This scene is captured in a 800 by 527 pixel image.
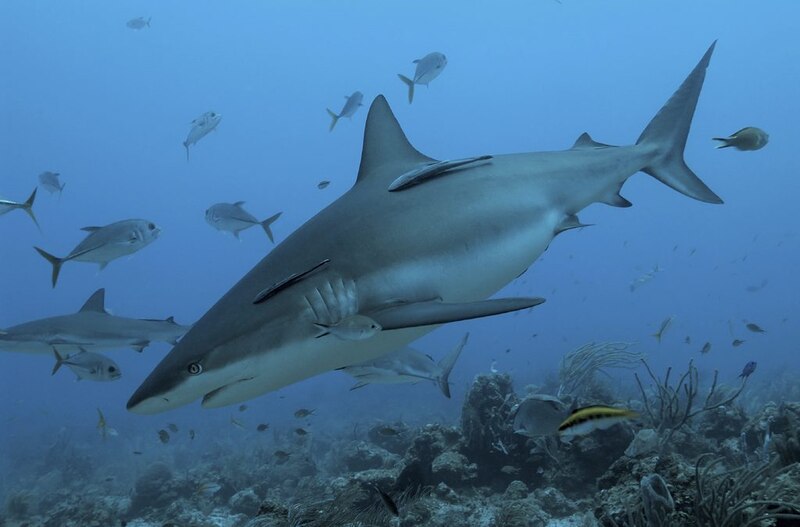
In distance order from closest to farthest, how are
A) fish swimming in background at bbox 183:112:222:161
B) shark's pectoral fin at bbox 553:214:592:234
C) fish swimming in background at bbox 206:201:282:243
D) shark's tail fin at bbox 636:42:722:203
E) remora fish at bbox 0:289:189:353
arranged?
shark's pectoral fin at bbox 553:214:592:234 < shark's tail fin at bbox 636:42:722:203 < remora fish at bbox 0:289:189:353 < fish swimming in background at bbox 206:201:282:243 < fish swimming in background at bbox 183:112:222:161

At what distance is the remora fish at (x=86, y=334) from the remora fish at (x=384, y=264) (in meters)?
3.80

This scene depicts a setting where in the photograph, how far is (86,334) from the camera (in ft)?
21.2

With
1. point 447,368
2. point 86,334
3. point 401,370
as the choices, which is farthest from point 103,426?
point 447,368

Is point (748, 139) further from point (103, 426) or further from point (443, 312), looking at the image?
point (103, 426)

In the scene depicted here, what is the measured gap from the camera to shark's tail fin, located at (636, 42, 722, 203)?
14.7 ft

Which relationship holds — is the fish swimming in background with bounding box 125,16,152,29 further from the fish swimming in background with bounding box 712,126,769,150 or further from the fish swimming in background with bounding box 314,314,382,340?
the fish swimming in background with bounding box 314,314,382,340

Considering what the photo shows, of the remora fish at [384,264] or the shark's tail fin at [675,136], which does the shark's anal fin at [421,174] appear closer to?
the remora fish at [384,264]

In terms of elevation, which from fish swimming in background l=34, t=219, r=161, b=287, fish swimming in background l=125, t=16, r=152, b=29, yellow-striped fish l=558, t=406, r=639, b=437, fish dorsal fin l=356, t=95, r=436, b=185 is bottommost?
yellow-striped fish l=558, t=406, r=639, b=437

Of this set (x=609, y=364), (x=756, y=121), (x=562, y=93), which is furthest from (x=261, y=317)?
(x=756, y=121)

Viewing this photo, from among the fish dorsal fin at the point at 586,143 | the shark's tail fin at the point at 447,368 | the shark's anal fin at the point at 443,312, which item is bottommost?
the shark's tail fin at the point at 447,368

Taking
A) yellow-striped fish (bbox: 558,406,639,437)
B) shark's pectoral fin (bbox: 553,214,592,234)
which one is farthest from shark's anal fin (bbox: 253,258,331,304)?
yellow-striped fish (bbox: 558,406,639,437)

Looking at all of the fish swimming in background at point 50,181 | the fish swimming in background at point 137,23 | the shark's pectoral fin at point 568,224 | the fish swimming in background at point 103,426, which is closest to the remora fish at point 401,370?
the shark's pectoral fin at point 568,224

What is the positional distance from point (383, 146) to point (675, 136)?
2.58 m

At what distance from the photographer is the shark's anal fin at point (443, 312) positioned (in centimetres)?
239
